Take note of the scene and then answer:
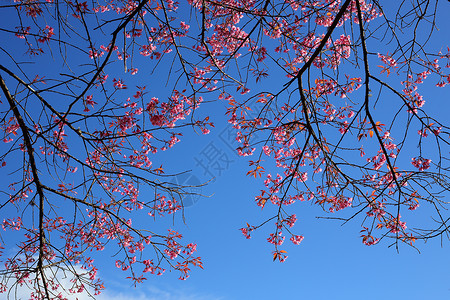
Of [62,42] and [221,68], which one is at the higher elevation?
[221,68]

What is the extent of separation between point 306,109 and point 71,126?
2.51 metres

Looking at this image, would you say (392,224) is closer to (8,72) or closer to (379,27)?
(379,27)

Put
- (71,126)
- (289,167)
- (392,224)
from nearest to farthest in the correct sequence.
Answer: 1. (71,126)
2. (392,224)
3. (289,167)

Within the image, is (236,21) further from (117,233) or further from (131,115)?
(117,233)

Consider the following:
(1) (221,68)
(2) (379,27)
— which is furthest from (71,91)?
(2) (379,27)

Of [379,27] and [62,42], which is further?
[379,27]

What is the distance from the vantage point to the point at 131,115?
416 cm

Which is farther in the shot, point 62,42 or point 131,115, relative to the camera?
point 131,115

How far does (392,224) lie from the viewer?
4.01 m

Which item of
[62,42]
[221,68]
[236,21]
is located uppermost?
[236,21]

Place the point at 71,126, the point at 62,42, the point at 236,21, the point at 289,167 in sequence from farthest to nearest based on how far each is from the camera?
1. the point at 236,21
2. the point at 289,167
3. the point at 71,126
4. the point at 62,42

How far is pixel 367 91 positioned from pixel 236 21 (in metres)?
2.32

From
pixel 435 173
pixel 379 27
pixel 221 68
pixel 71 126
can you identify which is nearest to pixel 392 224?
pixel 435 173

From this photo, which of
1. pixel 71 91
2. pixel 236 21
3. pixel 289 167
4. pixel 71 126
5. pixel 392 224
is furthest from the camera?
pixel 236 21
